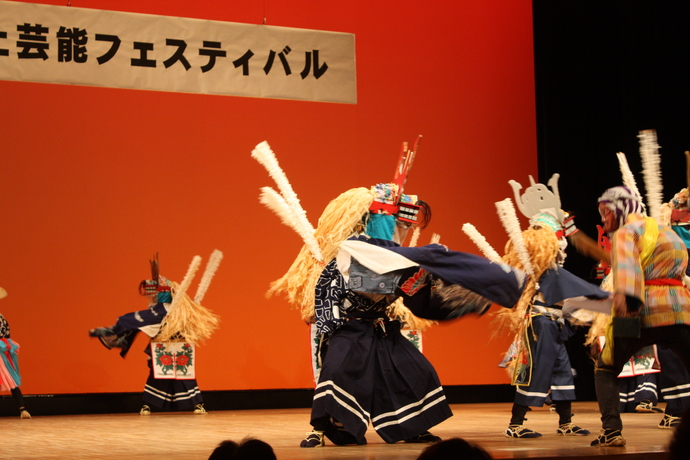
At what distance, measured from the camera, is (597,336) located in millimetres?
6188

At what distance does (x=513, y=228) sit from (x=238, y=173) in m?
4.06

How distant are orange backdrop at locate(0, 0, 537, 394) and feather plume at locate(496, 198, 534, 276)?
3745 mm

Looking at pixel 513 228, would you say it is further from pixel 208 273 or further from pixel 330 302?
pixel 208 273

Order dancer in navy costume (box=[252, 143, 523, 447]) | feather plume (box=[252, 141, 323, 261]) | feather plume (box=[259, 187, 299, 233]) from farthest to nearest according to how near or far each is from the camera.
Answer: feather plume (box=[259, 187, 299, 233])
feather plume (box=[252, 141, 323, 261])
dancer in navy costume (box=[252, 143, 523, 447])

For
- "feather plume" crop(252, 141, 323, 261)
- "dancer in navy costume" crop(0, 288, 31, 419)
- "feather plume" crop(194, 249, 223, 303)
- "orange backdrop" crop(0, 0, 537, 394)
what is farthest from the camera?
"orange backdrop" crop(0, 0, 537, 394)

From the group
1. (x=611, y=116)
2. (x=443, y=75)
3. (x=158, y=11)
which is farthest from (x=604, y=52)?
(x=158, y=11)

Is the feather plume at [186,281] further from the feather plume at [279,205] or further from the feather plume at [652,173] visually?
the feather plume at [652,173]

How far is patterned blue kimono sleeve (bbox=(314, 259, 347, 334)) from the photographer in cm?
389

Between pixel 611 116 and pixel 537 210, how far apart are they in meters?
3.62

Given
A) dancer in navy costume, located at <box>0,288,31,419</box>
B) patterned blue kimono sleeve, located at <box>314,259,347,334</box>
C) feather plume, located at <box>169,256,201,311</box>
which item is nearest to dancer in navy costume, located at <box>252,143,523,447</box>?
patterned blue kimono sleeve, located at <box>314,259,347,334</box>

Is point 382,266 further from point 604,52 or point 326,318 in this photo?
point 604,52

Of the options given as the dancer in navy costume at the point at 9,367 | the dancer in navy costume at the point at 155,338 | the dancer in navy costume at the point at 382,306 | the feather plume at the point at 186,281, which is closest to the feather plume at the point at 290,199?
the dancer in navy costume at the point at 382,306

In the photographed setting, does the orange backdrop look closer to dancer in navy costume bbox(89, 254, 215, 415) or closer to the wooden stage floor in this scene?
dancer in navy costume bbox(89, 254, 215, 415)

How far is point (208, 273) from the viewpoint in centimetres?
695
